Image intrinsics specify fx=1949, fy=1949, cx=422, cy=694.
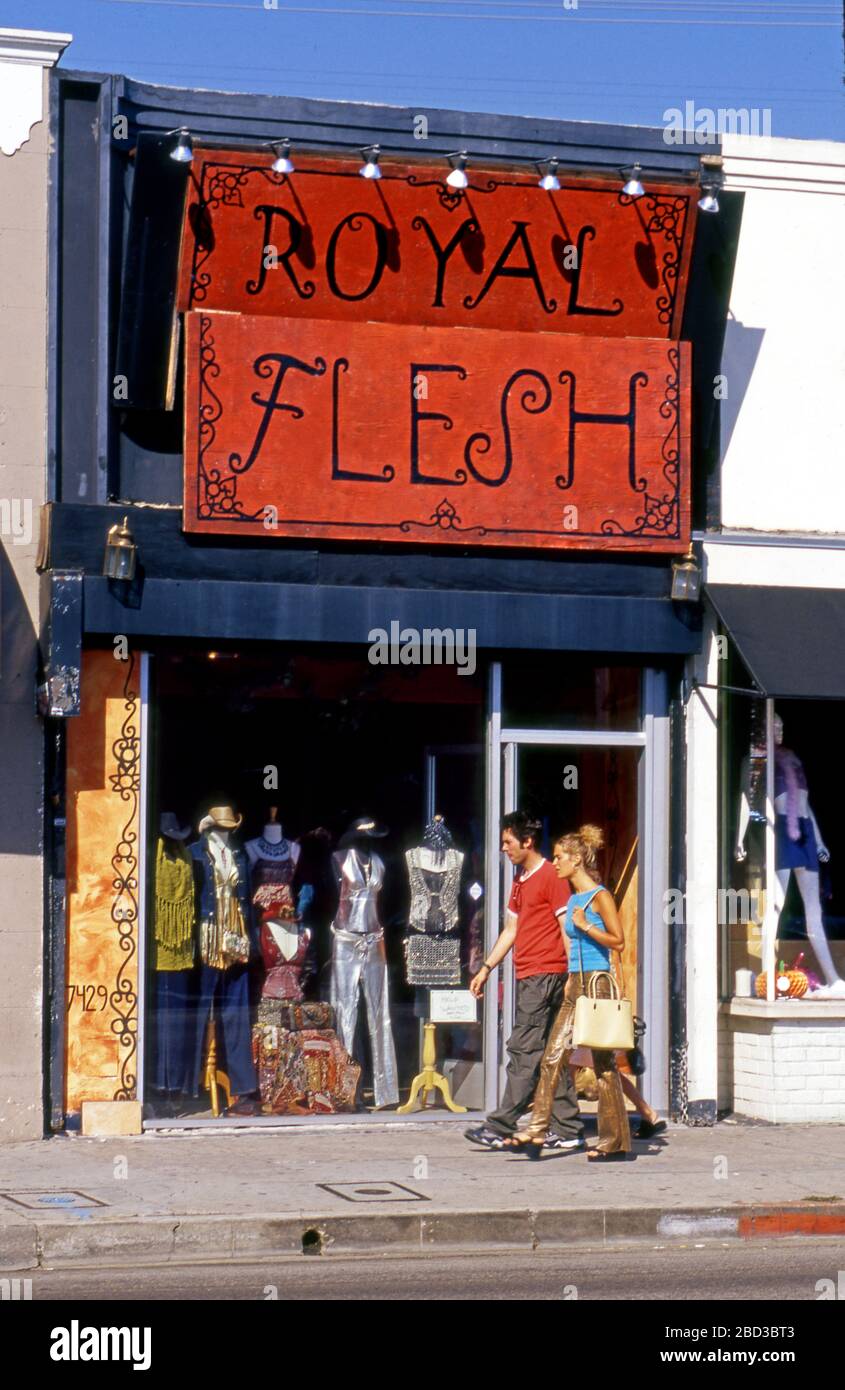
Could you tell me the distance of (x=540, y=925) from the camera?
11492 mm

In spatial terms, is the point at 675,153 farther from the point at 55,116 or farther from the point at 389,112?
the point at 55,116

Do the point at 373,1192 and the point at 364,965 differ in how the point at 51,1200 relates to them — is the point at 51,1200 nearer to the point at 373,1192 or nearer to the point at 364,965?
the point at 373,1192

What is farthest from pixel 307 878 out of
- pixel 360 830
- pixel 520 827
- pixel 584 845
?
pixel 584 845

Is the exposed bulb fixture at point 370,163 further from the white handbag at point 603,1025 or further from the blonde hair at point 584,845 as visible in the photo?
the white handbag at point 603,1025

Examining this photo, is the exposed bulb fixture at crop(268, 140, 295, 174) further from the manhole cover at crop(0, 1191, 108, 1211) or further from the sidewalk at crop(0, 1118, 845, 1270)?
the manhole cover at crop(0, 1191, 108, 1211)

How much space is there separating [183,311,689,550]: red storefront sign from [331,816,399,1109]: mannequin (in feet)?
6.93

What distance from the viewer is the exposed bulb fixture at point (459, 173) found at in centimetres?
1248

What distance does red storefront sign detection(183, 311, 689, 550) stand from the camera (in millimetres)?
12406

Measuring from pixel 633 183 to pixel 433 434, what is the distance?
2101mm

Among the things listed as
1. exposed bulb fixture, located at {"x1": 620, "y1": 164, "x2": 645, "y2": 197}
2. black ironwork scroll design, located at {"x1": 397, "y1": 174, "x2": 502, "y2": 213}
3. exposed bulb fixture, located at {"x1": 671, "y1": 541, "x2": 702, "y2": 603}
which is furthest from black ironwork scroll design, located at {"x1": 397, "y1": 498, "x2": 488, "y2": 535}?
exposed bulb fixture, located at {"x1": 620, "y1": 164, "x2": 645, "y2": 197}

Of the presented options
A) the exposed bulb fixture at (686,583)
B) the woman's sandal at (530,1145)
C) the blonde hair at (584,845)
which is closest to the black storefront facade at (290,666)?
the exposed bulb fixture at (686,583)

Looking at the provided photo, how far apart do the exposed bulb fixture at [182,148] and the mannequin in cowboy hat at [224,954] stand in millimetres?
4097
